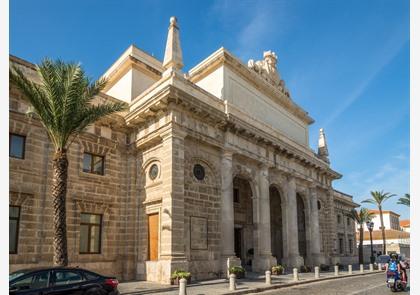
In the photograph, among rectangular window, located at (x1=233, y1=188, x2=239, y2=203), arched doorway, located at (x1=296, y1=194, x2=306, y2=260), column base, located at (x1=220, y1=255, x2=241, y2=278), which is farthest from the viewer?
arched doorway, located at (x1=296, y1=194, x2=306, y2=260)

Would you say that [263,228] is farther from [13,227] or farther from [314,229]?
[13,227]

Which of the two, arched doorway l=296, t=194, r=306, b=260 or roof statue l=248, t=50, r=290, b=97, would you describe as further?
arched doorway l=296, t=194, r=306, b=260

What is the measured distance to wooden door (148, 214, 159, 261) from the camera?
1734cm

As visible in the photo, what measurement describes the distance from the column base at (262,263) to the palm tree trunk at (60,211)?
1260cm

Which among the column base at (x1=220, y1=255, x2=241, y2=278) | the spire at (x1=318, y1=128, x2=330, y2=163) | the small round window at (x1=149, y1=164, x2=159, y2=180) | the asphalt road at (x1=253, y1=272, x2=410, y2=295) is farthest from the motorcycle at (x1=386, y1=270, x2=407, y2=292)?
the spire at (x1=318, y1=128, x2=330, y2=163)

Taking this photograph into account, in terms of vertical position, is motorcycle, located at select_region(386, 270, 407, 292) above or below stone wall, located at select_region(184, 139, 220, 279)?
below

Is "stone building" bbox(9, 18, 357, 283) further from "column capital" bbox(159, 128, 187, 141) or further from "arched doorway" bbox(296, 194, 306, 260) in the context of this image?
"arched doorway" bbox(296, 194, 306, 260)

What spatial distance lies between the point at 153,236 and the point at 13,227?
6.10 m

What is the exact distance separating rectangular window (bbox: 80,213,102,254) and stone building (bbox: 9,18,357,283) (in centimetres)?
5

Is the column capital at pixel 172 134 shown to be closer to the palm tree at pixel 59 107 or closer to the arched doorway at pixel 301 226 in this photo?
the palm tree at pixel 59 107

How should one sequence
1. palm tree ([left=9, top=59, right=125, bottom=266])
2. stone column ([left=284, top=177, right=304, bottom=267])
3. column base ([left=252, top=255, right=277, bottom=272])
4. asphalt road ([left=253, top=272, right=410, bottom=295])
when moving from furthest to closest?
stone column ([left=284, top=177, right=304, bottom=267]), column base ([left=252, top=255, right=277, bottom=272]), asphalt road ([left=253, top=272, right=410, bottom=295]), palm tree ([left=9, top=59, right=125, bottom=266])

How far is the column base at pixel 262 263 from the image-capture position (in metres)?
21.3
